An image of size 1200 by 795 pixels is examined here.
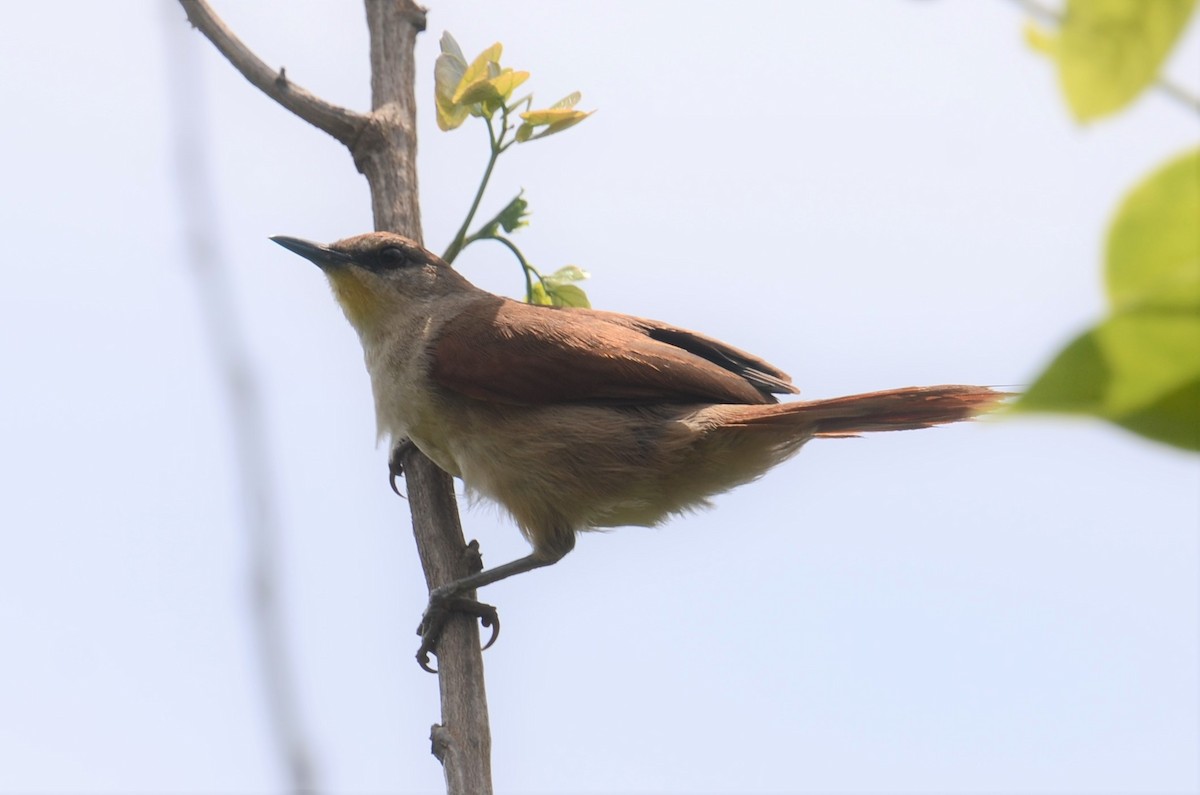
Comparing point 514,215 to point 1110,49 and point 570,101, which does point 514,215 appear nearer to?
point 570,101

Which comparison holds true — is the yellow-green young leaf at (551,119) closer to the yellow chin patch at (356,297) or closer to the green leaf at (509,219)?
the green leaf at (509,219)

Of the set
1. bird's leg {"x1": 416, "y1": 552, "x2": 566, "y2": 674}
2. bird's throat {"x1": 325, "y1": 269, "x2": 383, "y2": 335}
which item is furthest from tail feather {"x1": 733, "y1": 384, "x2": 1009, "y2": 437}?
bird's throat {"x1": 325, "y1": 269, "x2": 383, "y2": 335}

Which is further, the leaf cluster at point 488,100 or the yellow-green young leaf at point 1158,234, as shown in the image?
the leaf cluster at point 488,100

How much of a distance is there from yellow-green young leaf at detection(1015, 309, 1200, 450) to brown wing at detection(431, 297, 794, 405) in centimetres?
390

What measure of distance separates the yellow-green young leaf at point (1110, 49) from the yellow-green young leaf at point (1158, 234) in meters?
0.06

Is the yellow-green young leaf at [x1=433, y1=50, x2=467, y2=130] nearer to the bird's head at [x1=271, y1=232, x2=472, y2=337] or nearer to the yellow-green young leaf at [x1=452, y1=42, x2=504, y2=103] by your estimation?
the yellow-green young leaf at [x1=452, y1=42, x2=504, y2=103]

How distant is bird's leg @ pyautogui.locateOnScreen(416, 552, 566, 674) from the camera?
3880mm

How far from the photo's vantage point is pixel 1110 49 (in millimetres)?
637

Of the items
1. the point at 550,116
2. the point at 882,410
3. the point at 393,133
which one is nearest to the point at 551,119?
the point at 550,116

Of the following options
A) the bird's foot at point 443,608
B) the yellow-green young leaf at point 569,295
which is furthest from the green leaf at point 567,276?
the bird's foot at point 443,608

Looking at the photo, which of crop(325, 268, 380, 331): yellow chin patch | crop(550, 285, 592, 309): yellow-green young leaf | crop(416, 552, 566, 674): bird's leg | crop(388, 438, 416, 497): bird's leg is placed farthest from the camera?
crop(325, 268, 380, 331): yellow chin patch

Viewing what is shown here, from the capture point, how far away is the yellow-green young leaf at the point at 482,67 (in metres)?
3.56

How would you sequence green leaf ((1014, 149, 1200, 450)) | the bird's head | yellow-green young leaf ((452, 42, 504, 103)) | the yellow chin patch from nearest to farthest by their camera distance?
green leaf ((1014, 149, 1200, 450)), yellow-green young leaf ((452, 42, 504, 103)), the bird's head, the yellow chin patch

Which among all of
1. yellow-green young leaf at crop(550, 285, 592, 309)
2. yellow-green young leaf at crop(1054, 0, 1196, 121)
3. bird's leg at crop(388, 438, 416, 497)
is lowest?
yellow-green young leaf at crop(1054, 0, 1196, 121)
